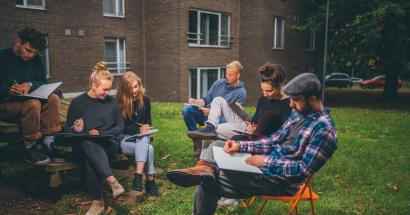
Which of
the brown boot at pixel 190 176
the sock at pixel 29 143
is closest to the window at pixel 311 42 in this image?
the sock at pixel 29 143

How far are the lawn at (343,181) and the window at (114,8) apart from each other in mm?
11564

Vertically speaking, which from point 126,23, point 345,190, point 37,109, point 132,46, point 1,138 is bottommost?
point 345,190

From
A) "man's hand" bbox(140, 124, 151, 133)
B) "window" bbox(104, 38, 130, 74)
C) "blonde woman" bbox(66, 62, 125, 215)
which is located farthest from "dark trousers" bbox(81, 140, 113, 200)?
"window" bbox(104, 38, 130, 74)

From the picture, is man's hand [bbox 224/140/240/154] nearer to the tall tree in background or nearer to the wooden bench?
the wooden bench

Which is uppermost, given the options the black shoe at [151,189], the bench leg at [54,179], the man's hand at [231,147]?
the man's hand at [231,147]

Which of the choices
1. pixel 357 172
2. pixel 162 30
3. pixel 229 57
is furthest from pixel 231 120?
pixel 229 57

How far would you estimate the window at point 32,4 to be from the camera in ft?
52.4

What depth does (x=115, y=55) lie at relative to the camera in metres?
19.9

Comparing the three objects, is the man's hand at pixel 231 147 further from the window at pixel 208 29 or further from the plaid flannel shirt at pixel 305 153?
the window at pixel 208 29

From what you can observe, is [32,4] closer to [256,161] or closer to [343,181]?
[343,181]

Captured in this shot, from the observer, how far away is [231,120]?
5879 mm

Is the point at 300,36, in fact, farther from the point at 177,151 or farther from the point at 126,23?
the point at 177,151

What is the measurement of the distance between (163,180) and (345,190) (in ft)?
9.36

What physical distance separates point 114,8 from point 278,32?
12108mm
